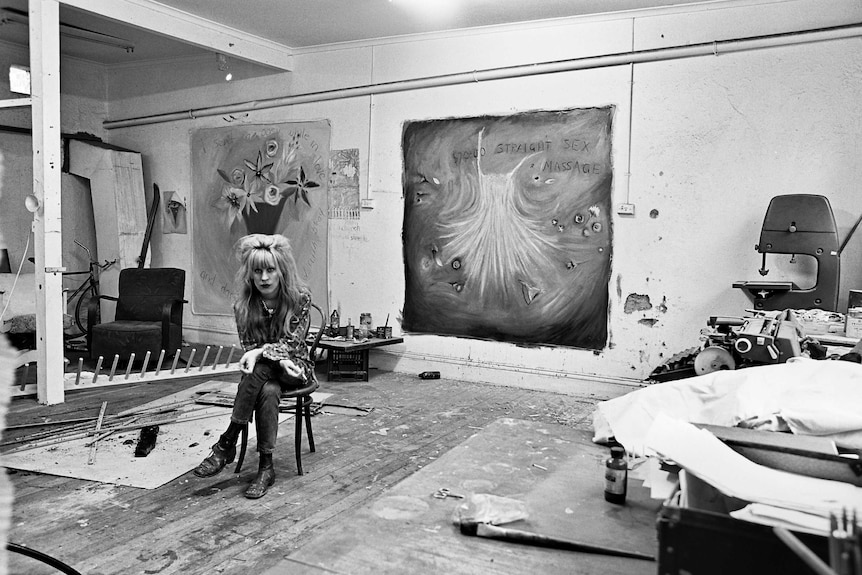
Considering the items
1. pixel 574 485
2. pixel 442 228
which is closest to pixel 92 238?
pixel 442 228

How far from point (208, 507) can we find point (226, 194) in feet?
15.5

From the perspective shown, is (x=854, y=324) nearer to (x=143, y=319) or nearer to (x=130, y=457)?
(x=130, y=457)

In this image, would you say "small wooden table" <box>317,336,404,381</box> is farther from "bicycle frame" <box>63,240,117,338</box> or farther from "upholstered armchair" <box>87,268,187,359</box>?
"bicycle frame" <box>63,240,117,338</box>

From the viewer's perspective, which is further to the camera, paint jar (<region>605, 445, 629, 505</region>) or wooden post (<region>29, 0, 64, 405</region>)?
wooden post (<region>29, 0, 64, 405</region>)

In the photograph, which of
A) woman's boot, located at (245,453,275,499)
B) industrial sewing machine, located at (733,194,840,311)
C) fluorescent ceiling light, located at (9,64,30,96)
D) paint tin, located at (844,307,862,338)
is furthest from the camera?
fluorescent ceiling light, located at (9,64,30,96)

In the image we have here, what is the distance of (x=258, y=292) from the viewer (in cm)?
329

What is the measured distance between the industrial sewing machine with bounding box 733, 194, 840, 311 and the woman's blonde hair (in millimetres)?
2814

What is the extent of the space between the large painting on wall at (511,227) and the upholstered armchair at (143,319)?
2102 millimetres

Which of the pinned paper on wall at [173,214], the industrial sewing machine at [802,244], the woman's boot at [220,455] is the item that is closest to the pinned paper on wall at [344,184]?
the pinned paper on wall at [173,214]

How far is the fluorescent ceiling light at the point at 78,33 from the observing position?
5.85m

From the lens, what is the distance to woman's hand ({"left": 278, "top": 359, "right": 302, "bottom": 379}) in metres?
3.09

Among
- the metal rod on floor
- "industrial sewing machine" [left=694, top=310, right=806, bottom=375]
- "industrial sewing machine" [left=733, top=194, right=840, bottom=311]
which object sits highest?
"industrial sewing machine" [left=733, top=194, right=840, bottom=311]

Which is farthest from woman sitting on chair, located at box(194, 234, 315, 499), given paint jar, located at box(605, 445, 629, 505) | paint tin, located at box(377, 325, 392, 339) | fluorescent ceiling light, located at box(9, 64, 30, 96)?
fluorescent ceiling light, located at box(9, 64, 30, 96)

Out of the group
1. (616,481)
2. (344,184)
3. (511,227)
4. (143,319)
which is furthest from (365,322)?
(616,481)
